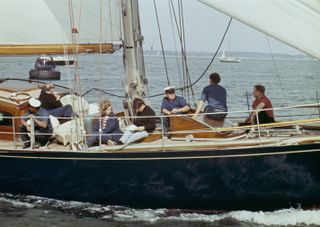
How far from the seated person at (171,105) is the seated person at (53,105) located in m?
2.07

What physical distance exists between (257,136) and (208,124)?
1.01 metres

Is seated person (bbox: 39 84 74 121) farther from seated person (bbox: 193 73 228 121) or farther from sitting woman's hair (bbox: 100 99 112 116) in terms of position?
seated person (bbox: 193 73 228 121)

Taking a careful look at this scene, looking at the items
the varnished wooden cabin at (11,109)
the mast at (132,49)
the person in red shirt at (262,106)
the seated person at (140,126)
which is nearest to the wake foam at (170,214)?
the seated person at (140,126)

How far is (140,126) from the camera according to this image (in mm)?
11766

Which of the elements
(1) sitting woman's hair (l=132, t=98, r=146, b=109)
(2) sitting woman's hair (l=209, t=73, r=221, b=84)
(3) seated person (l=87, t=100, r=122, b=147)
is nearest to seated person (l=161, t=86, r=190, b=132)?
(1) sitting woman's hair (l=132, t=98, r=146, b=109)

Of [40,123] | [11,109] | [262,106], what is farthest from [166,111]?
[11,109]

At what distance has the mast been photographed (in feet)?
42.4

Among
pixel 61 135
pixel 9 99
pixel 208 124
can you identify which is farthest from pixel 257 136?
pixel 9 99

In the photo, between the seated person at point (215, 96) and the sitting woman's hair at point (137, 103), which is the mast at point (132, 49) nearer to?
the sitting woman's hair at point (137, 103)

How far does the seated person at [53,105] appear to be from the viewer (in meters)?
12.4

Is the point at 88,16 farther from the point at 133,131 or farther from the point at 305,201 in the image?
the point at 305,201

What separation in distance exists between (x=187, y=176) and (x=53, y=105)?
3.58 metres

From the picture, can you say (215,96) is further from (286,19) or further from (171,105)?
(286,19)

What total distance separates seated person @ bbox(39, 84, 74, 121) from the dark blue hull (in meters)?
1.21
